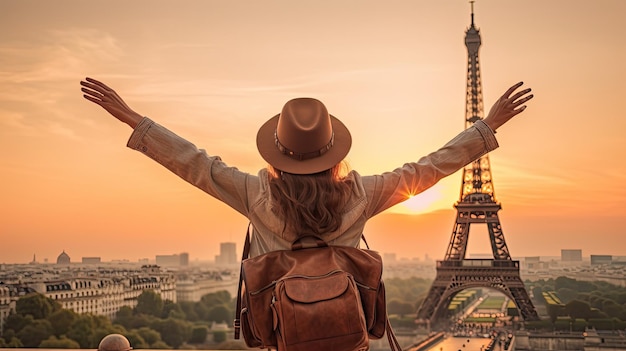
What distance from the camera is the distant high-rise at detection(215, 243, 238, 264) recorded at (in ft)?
28.9

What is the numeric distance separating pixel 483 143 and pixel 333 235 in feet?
1.37

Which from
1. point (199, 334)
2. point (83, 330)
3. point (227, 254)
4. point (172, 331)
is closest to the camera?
point (227, 254)

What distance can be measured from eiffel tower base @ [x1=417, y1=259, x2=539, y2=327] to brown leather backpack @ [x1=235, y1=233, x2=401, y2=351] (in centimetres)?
1058

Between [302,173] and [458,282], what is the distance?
12.4 metres

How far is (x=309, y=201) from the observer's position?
4.77 feet

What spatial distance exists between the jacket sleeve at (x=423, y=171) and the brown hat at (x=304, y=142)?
109mm

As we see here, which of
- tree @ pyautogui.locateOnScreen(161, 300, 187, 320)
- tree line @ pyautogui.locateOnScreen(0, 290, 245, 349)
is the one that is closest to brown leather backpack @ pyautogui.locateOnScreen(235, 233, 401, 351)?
tree line @ pyautogui.locateOnScreen(0, 290, 245, 349)

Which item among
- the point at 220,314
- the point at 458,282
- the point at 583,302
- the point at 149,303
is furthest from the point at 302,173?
the point at 458,282

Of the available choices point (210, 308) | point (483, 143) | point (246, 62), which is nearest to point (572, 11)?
point (246, 62)

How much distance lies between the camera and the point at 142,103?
24.0 ft

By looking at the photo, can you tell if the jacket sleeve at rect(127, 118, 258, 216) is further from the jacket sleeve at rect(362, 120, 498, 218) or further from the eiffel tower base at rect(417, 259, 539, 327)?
the eiffel tower base at rect(417, 259, 539, 327)

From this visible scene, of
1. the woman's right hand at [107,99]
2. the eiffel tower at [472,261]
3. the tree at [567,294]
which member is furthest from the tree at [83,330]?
the woman's right hand at [107,99]

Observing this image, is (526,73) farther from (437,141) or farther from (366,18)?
(366,18)

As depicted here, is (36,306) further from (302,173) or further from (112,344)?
(302,173)
